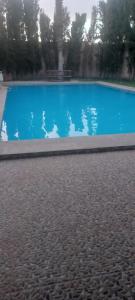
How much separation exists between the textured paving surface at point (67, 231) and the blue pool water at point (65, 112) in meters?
3.19

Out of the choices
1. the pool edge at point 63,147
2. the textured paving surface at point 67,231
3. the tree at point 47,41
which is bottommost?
the textured paving surface at point 67,231

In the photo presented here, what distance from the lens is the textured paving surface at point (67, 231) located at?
1.75 m

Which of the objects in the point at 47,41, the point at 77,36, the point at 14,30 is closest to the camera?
the point at 14,30

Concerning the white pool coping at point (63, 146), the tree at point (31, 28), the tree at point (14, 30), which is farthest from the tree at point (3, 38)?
the white pool coping at point (63, 146)

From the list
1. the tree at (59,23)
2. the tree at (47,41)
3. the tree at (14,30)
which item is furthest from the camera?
the tree at (47,41)

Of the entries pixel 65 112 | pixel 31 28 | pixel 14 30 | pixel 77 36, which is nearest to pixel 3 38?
pixel 14 30

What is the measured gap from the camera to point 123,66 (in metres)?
18.0

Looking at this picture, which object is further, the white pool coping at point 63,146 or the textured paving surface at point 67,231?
the white pool coping at point 63,146

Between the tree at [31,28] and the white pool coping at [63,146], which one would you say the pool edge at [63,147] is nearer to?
the white pool coping at [63,146]

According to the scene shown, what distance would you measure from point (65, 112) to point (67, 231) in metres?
7.40

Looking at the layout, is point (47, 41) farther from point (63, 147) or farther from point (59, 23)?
point (63, 147)

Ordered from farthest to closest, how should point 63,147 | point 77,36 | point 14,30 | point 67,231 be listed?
1. point 77,36
2. point 14,30
3. point 63,147
4. point 67,231

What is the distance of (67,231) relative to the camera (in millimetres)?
2311

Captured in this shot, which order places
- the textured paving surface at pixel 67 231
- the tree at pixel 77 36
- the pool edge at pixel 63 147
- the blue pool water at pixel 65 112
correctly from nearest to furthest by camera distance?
the textured paving surface at pixel 67 231 < the pool edge at pixel 63 147 < the blue pool water at pixel 65 112 < the tree at pixel 77 36
